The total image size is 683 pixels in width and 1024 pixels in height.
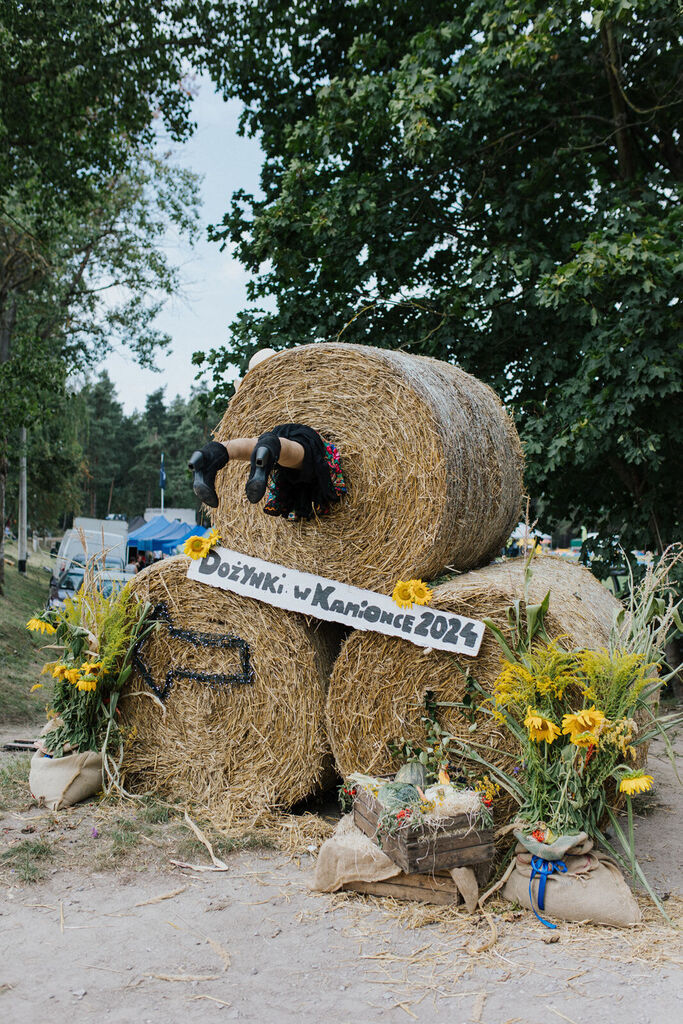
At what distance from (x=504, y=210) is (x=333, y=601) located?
6.32m

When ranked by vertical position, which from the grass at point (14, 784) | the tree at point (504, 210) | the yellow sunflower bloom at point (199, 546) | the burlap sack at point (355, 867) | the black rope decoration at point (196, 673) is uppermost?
the tree at point (504, 210)

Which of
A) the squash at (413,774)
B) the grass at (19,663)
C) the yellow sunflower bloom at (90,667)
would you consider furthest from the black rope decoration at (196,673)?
the squash at (413,774)

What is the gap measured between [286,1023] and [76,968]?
94 centimetres

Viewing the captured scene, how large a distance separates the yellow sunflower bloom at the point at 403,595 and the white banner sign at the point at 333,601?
0.08m

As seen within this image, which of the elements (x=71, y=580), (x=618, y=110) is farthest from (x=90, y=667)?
(x=71, y=580)

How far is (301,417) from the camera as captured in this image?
16.9 ft

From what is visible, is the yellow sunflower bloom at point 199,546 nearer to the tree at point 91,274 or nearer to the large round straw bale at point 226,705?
the large round straw bale at point 226,705

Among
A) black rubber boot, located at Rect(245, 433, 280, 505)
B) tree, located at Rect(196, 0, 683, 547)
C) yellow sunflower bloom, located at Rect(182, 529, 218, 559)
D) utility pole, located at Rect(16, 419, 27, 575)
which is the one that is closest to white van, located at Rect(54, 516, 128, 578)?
utility pole, located at Rect(16, 419, 27, 575)

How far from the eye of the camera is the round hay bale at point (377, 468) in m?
4.73

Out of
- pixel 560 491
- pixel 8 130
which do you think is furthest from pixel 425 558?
pixel 8 130

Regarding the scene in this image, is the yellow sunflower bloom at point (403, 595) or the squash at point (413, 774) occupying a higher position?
the yellow sunflower bloom at point (403, 595)

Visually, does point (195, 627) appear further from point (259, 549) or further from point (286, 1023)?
point (286, 1023)

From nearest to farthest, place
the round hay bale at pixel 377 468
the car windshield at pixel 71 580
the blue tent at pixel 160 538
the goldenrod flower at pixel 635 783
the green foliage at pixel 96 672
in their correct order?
1. the goldenrod flower at pixel 635 783
2. the round hay bale at pixel 377 468
3. the green foliage at pixel 96 672
4. the car windshield at pixel 71 580
5. the blue tent at pixel 160 538

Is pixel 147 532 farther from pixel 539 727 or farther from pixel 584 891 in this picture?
pixel 584 891
